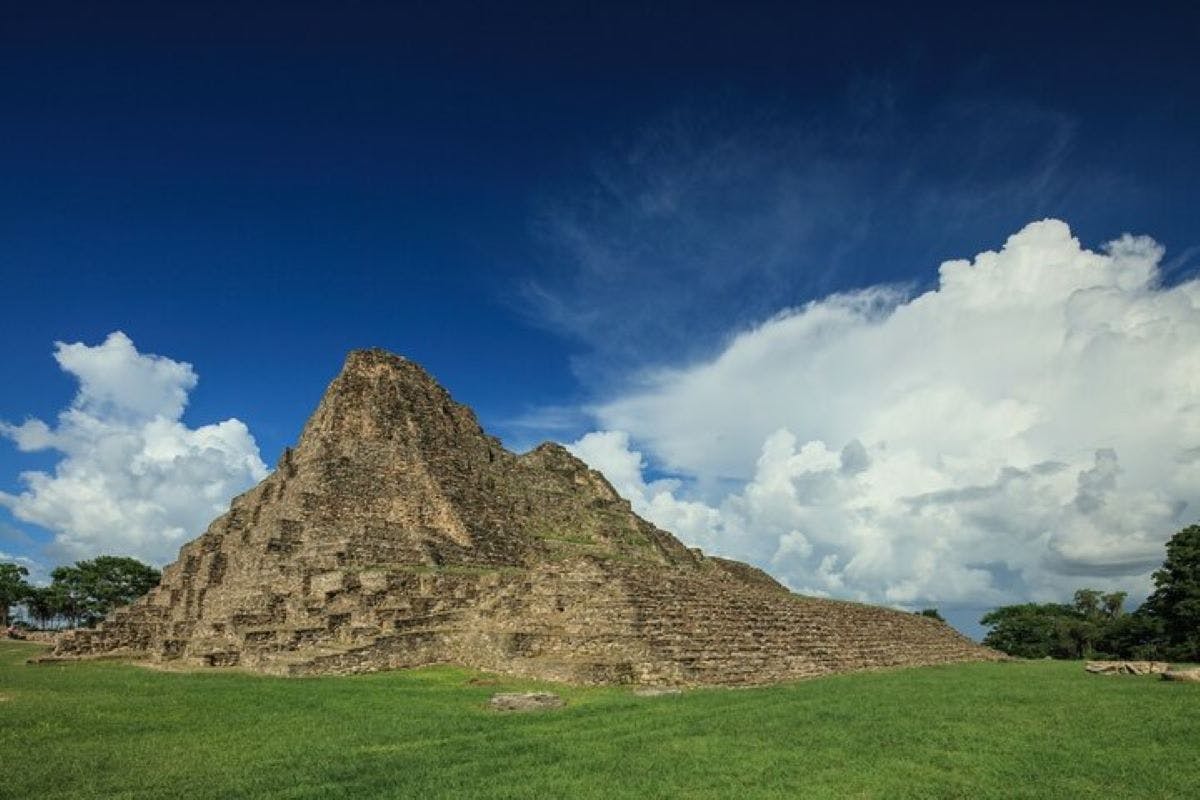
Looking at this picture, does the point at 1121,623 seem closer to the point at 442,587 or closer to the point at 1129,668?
the point at 1129,668

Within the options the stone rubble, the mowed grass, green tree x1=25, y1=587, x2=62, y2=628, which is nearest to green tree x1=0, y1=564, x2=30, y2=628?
green tree x1=25, y1=587, x2=62, y2=628

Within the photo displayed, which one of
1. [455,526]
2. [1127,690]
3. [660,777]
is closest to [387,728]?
[660,777]

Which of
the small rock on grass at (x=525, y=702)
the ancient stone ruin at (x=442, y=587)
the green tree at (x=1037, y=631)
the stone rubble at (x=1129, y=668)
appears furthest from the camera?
the green tree at (x=1037, y=631)

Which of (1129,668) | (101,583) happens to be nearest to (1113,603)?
(1129,668)

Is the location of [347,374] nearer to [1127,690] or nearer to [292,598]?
[292,598]

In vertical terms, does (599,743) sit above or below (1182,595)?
below

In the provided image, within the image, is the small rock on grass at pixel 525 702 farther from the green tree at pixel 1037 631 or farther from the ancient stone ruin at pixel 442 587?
the green tree at pixel 1037 631

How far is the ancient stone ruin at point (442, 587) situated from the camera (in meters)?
24.5

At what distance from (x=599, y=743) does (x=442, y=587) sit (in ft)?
62.8

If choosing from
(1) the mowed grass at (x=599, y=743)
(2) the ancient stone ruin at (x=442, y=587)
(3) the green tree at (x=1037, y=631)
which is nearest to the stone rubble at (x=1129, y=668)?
(1) the mowed grass at (x=599, y=743)

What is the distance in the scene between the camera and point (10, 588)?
247 ft

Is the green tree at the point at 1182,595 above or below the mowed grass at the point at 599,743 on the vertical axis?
above

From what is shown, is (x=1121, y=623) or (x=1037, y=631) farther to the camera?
(x=1037, y=631)

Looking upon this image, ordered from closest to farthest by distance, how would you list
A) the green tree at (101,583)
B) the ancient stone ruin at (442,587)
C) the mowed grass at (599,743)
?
the mowed grass at (599,743) < the ancient stone ruin at (442,587) < the green tree at (101,583)
